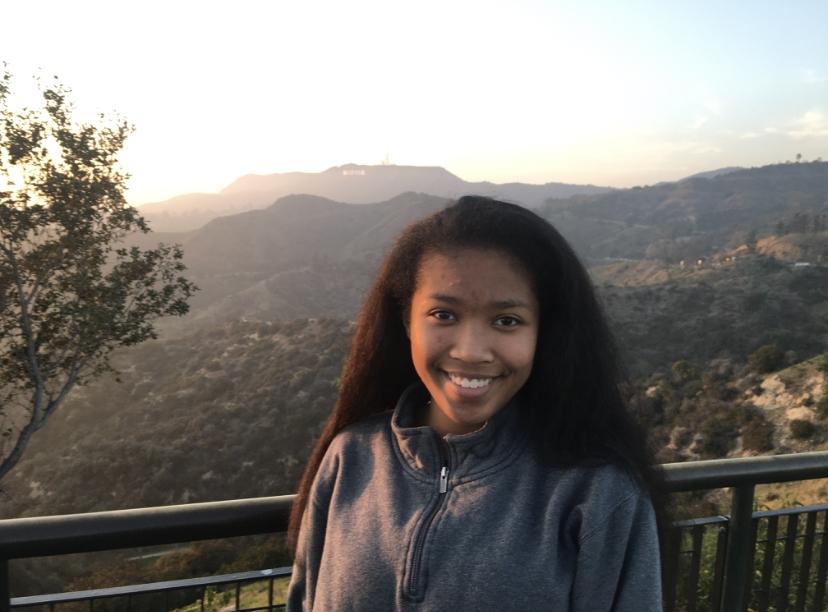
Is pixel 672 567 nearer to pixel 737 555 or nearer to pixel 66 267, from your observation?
pixel 737 555

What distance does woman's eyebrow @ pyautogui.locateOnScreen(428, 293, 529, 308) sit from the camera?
1244 millimetres

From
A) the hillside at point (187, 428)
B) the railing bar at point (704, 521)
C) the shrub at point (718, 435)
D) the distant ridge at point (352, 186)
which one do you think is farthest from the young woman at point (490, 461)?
the distant ridge at point (352, 186)

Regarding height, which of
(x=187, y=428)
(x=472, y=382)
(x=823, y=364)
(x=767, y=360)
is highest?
(x=472, y=382)

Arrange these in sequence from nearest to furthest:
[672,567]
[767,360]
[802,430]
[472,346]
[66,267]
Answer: [472,346] < [672,567] < [66,267] < [802,430] < [767,360]

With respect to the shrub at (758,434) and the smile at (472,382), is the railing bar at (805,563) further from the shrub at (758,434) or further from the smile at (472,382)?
the shrub at (758,434)

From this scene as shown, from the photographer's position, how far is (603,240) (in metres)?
86.8

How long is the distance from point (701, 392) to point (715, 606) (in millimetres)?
23932

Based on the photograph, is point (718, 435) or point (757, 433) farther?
point (718, 435)

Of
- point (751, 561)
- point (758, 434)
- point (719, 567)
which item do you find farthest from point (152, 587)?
point (758, 434)

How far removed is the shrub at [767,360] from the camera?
24484 mm

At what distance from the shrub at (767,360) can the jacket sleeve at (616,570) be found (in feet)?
87.7

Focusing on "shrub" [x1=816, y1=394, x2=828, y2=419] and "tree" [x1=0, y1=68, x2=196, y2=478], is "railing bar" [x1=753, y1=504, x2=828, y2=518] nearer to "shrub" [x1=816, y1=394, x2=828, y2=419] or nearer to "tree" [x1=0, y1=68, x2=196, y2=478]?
"tree" [x1=0, y1=68, x2=196, y2=478]

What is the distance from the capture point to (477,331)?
125cm

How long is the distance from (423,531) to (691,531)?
42.5 inches
